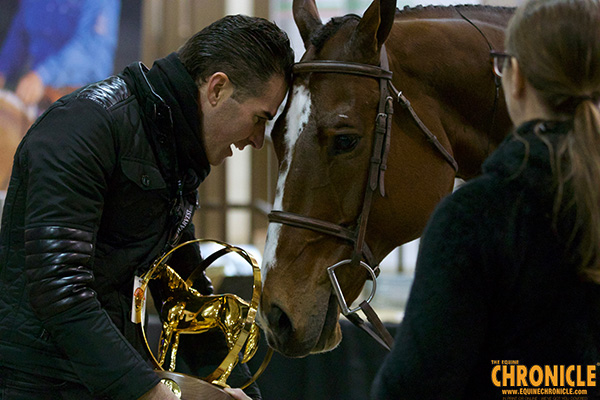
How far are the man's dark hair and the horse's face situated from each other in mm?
158

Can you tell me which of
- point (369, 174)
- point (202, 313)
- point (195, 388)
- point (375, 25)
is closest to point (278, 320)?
point (202, 313)

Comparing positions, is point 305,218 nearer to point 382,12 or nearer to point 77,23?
point 382,12

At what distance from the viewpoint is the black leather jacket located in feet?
3.59

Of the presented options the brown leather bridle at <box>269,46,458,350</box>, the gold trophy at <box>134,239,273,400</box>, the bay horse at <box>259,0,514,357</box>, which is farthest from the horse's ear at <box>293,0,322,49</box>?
the gold trophy at <box>134,239,273,400</box>

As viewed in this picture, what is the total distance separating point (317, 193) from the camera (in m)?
1.51

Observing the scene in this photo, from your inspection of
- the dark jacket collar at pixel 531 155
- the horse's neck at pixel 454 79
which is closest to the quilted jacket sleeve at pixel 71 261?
the dark jacket collar at pixel 531 155

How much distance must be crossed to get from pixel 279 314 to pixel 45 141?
70 centimetres

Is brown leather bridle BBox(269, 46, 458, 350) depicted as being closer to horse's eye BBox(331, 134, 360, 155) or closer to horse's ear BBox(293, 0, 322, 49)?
horse's eye BBox(331, 134, 360, 155)

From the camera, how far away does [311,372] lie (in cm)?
241

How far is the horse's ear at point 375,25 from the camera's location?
1526 mm

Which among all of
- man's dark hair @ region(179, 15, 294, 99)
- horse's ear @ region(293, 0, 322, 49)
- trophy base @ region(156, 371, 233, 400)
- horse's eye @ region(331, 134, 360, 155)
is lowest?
trophy base @ region(156, 371, 233, 400)

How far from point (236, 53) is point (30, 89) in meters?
3.71

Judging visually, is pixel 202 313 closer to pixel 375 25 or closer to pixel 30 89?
pixel 375 25

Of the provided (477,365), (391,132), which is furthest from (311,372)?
(477,365)
